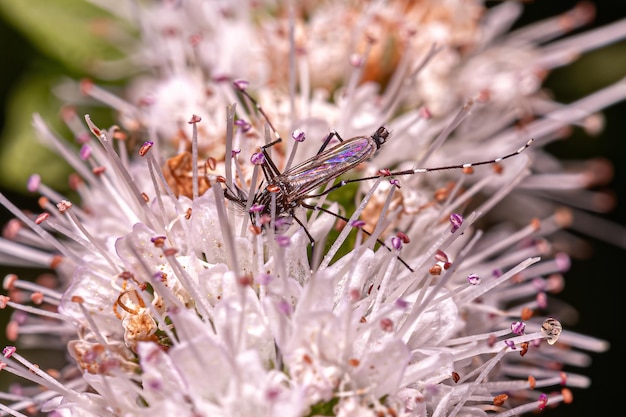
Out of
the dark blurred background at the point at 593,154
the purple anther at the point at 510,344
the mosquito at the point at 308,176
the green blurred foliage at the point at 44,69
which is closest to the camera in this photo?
the purple anther at the point at 510,344

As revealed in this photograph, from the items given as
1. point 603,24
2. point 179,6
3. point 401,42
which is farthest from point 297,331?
point 603,24

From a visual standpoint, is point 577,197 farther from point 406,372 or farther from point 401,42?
point 406,372

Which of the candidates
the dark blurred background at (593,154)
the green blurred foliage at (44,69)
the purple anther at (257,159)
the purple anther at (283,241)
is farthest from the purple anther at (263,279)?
the dark blurred background at (593,154)

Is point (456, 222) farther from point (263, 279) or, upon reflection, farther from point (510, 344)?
point (263, 279)

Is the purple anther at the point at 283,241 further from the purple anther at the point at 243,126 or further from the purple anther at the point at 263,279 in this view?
the purple anther at the point at 243,126

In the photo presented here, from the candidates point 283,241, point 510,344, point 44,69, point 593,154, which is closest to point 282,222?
point 283,241

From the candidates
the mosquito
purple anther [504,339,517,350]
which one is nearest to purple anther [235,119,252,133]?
the mosquito

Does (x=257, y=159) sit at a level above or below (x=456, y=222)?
above
